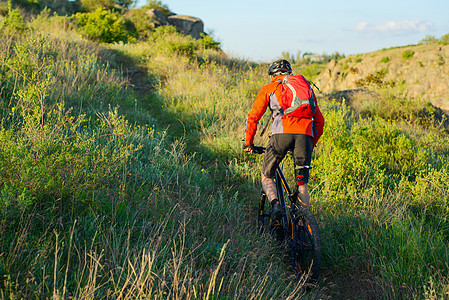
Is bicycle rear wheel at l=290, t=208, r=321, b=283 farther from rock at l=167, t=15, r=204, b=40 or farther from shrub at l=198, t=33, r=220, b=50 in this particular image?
rock at l=167, t=15, r=204, b=40

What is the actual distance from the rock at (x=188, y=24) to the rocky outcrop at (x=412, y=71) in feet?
49.0

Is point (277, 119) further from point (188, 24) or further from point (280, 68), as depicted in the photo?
point (188, 24)

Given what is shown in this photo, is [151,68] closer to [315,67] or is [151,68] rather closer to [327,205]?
[327,205]

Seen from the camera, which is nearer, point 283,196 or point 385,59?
point 283,196

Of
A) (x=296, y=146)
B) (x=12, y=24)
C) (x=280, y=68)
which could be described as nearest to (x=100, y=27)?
(x=12, y=24)

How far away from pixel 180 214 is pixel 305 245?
1.38 meters

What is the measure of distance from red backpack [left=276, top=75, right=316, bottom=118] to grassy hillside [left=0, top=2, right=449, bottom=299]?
56.2 inches

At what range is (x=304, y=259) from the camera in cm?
347

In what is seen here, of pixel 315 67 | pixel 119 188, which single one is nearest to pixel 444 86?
pixel 119 188

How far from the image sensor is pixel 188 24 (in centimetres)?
3102

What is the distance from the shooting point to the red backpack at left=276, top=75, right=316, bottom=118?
334cm

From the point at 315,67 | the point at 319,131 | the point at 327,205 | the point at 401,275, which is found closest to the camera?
the point at 401,275

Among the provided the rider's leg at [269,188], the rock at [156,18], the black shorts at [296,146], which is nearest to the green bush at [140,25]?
the rock at [156,18]

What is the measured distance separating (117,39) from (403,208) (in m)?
17.3
